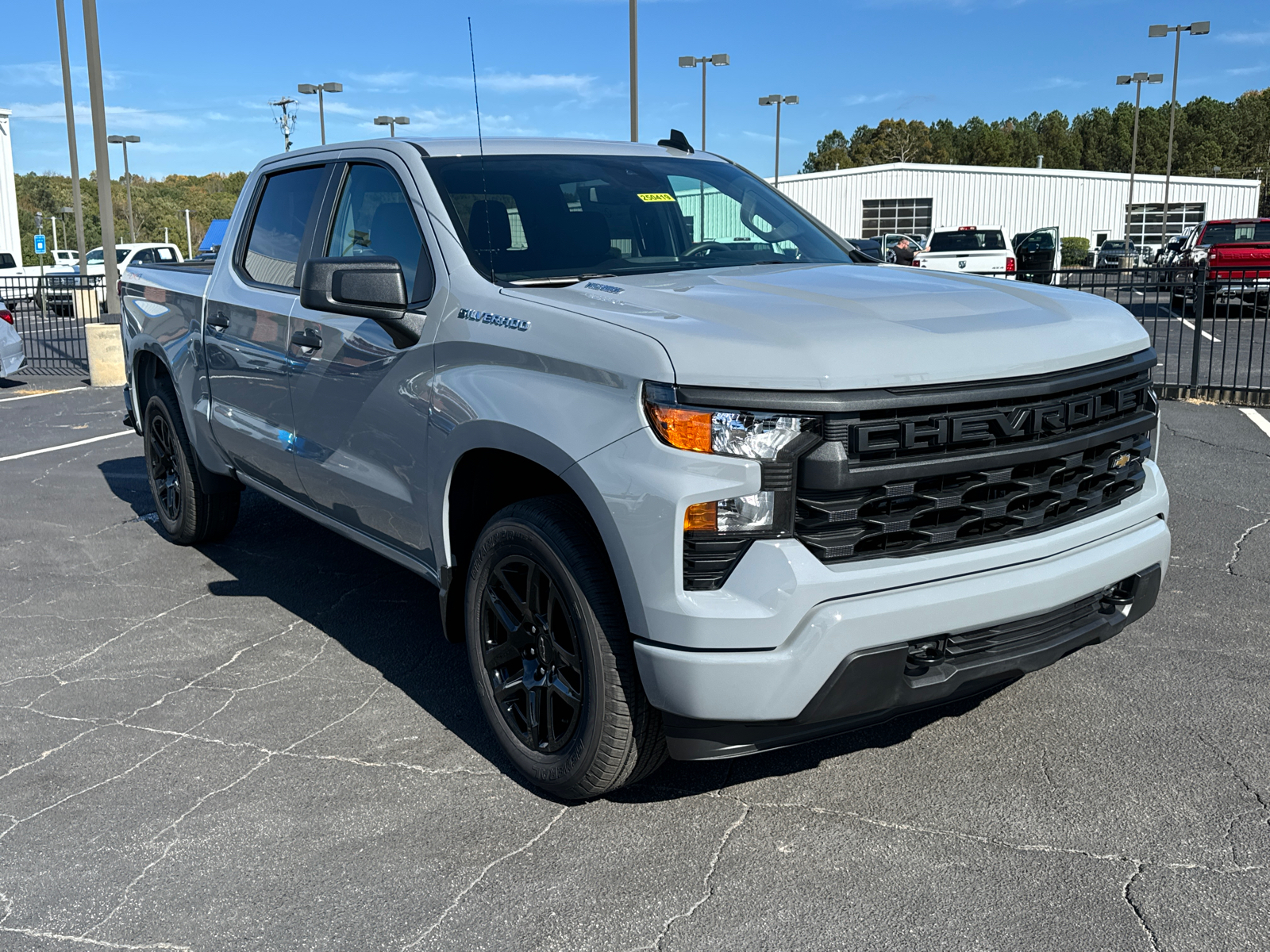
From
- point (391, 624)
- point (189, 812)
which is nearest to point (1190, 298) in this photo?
point (391, 624)

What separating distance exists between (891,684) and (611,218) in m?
2.07

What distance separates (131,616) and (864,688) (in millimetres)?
3735

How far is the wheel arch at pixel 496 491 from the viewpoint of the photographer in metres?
2.91

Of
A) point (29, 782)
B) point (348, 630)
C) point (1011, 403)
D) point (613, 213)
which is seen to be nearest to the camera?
point (1011, 403)

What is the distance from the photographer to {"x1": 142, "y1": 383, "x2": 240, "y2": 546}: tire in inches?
239

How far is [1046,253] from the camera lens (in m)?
32.8

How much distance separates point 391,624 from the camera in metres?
5.07

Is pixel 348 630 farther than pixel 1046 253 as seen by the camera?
No

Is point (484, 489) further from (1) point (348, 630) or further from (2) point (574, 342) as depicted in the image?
(1) point (348, 630)

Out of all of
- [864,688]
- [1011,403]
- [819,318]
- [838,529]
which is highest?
[819,318]

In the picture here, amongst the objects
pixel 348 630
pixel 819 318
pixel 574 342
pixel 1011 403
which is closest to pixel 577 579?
pixel 574 342

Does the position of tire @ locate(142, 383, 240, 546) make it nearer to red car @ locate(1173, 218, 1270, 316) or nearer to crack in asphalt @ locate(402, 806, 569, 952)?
crack in asphalt @ locate(402, 806, 569, 952)

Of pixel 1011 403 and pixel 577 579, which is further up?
pixel 1011 403

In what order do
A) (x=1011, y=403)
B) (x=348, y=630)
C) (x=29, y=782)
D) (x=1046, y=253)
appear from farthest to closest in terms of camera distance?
(x=1046, y=253), (x=348, y=630), (x=29, y=782), (x=1011, y=403)
